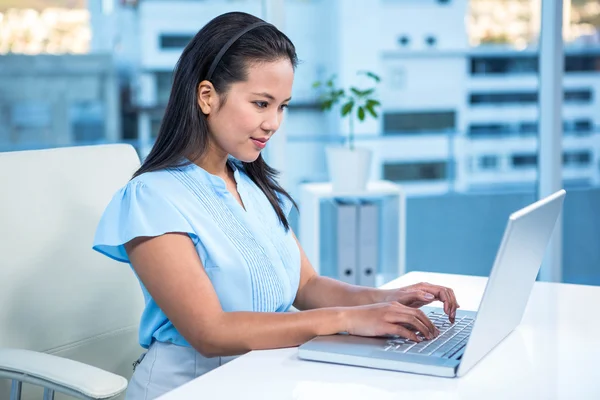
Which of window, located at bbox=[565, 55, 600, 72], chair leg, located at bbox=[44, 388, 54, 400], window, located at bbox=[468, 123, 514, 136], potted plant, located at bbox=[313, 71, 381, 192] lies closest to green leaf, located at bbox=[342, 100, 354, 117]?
potted plant, located at bbox=[313, 71, 381, 192]

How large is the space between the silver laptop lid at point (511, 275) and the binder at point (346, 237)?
1968mm

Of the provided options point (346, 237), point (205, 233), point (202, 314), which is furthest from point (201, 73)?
point (346, 237)

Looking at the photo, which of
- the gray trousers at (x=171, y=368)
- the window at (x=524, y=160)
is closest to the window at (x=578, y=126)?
the window at (x=524, y=160)

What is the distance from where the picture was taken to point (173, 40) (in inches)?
132

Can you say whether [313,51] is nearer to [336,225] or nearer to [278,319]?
[336,225]

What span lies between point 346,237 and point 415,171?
63 centimetres

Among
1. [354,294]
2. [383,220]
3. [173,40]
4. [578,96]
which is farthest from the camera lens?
[578,96]

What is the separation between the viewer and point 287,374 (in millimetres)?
1144

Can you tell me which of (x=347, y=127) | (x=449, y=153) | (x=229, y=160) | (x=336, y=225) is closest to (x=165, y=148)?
(x=229, y=160)

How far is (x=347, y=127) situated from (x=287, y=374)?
254cm

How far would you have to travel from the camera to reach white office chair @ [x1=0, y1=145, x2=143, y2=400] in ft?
5.17

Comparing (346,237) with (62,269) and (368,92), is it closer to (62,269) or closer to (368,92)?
(368,92)

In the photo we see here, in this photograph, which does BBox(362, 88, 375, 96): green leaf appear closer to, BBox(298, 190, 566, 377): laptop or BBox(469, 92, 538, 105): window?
BBox(469, 92, 538, 105): window

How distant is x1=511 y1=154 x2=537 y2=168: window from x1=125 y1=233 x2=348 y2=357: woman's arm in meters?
2.78
